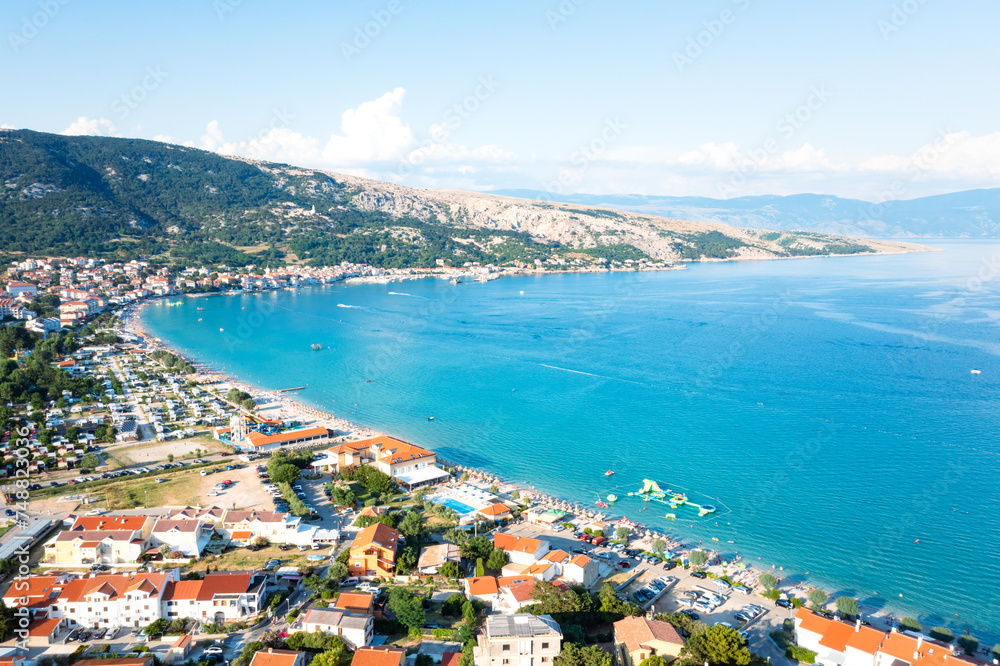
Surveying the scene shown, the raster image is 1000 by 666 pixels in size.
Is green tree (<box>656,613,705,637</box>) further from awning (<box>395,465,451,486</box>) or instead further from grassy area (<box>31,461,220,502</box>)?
grassy area (<box>31,461,220,502</box>)

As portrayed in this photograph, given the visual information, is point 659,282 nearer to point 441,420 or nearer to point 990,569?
point 441,420

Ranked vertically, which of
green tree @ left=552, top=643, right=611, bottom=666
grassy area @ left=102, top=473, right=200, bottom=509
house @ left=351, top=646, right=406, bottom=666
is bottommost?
grassy area @ left=102, top=473, right=200, bottom=509

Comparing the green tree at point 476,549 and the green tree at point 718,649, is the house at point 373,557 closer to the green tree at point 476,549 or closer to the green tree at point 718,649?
the green tree at point 476,549

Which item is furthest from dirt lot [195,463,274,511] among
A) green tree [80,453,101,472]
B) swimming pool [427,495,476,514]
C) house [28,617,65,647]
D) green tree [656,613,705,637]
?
green tree [656,613,705,637]

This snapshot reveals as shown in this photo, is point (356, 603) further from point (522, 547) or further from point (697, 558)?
point (697, 558)

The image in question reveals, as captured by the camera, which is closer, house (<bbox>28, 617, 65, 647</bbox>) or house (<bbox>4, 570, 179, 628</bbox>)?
house (<bbox>28, 617, 65, 647</bbox>)

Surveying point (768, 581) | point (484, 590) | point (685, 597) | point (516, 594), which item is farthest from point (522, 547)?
point (768, 581)
